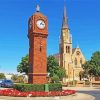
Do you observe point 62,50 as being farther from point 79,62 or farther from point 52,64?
point 52,64

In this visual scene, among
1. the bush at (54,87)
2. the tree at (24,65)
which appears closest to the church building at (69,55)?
the tree at (24,65)

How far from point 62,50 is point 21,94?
10799 centimetres

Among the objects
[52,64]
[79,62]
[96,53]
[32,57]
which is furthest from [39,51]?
[79,62]

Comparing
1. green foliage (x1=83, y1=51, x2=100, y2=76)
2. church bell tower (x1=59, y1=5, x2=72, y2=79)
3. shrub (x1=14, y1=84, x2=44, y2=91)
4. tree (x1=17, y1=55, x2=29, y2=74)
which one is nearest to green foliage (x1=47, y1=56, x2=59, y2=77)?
tree (x1=17, y1=55, x2=29, y2=74)

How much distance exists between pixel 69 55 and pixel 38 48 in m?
102

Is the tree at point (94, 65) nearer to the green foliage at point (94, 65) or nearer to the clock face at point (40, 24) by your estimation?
the green foliage at point (94, 65)

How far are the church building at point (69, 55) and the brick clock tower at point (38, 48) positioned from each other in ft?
316

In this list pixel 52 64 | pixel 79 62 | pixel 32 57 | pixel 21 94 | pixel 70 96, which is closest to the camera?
pixel 21 94

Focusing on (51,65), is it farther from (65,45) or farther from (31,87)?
(31,87)

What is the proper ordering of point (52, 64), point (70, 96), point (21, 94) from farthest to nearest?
1. point (52, 64)
2. point (70, 96)
3. point (21, 94)

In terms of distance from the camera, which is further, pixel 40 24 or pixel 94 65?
pixel 94 65

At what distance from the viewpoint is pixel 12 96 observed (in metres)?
25.6

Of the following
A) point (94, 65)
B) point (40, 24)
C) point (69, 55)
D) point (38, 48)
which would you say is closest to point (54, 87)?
point (38, 48)

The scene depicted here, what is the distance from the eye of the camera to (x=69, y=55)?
429 feet
